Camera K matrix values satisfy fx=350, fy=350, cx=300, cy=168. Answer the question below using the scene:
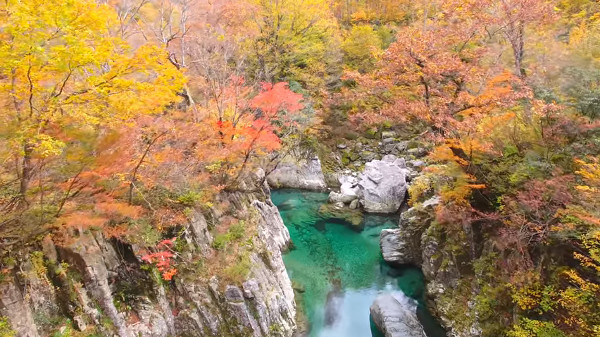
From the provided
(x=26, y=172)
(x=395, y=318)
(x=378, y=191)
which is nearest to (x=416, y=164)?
(x=378, y=191)

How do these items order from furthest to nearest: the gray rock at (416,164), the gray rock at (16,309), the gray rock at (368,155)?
the gray rock at (368,155) → the gray rock at (416,164) → the gray rock at (16,309)

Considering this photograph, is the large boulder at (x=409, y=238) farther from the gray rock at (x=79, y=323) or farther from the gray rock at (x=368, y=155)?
the gray rock at (x=79, y=323)

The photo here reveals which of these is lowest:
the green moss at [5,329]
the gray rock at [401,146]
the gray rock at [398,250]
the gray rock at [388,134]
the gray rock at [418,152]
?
the gray rock at [398,250]

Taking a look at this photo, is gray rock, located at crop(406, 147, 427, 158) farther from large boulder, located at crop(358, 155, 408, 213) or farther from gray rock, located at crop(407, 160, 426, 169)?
large boulder, located at crop(358, 155, 408, 213)

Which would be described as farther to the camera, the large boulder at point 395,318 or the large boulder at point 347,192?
the large boulder at point 347,192

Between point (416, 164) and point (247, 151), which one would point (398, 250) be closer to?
point (247, 151)

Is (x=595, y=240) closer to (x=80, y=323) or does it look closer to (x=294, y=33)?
(x=80, y=323)

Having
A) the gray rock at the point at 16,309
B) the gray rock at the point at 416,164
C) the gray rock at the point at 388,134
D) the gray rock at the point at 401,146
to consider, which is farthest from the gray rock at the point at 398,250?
the gray rock at the point at 16,309
